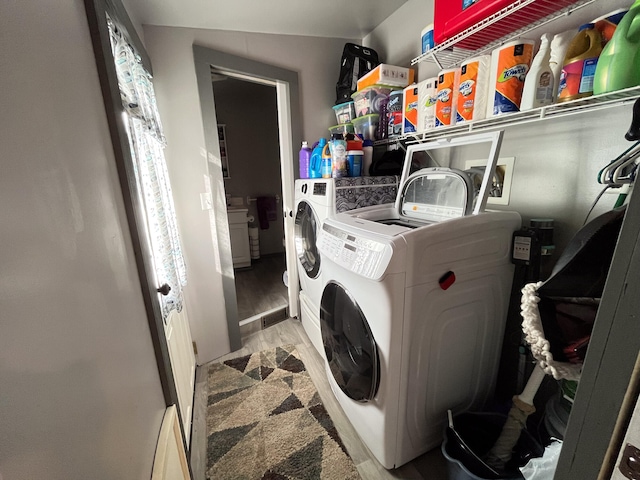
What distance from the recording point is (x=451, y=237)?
0.94 m

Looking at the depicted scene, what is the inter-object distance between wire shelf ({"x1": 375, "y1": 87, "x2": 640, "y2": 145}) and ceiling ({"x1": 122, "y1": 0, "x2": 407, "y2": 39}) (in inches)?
37.9

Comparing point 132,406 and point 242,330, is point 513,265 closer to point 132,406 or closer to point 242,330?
point 132,406

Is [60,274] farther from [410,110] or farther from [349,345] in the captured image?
[410,110]

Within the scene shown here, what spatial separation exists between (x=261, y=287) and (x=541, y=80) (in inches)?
115

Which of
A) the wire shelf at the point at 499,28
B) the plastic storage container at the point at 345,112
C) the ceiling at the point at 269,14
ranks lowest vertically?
the plastic storage container at the point at 345,112

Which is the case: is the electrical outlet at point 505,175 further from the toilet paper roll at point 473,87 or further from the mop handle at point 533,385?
the mop handle at point 533,385

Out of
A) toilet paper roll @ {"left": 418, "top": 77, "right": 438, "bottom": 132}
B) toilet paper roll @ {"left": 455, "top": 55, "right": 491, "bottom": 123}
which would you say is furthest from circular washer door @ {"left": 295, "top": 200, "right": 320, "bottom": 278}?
toilet paper roll @ {"left": 455, "top": 55, "right": 491, "bottom": 123}

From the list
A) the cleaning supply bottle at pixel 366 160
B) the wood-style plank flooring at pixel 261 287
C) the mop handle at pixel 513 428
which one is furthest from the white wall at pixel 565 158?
the wood-style plank flooring at pixel 261 287

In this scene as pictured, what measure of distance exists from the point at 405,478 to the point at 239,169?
391 centimetres

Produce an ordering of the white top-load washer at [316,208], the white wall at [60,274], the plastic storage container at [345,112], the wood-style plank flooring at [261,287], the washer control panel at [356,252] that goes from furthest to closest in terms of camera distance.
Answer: the wood-style plank flooring at [261,287]
the plastic storage container at [345,112]
the white top-load washer at [316,208]
the washer control panel at [356,252]
the white wall at [60,274]

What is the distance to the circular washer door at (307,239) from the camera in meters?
1.78

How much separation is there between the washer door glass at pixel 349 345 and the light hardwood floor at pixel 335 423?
275mm

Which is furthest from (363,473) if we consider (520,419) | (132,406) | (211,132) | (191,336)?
(211,132)

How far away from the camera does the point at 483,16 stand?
3.13 ft
